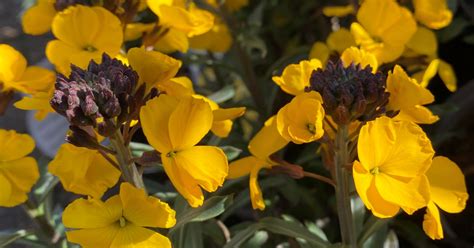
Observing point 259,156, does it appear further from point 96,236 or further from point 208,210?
point 96,236

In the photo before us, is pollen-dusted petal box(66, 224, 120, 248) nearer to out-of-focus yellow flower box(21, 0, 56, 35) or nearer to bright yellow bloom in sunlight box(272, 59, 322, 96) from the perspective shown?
bright yellow bloom in sunlight box(272, 59, 322, 96)

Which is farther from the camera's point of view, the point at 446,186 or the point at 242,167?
the point at 242,167

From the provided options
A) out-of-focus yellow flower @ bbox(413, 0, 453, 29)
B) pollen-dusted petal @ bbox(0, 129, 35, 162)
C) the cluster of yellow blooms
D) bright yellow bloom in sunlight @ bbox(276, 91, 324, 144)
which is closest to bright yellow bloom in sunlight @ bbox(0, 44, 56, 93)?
the cluster of yellow blooms

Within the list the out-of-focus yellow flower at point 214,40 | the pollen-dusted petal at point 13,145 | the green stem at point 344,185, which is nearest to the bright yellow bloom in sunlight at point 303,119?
the green stem at point 344,185

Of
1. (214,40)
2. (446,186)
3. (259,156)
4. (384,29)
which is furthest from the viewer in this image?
(214,40)

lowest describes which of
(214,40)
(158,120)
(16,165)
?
(214,40)

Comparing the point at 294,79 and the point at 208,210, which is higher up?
the point at 294,79

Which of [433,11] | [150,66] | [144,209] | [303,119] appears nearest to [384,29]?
[433,11]
